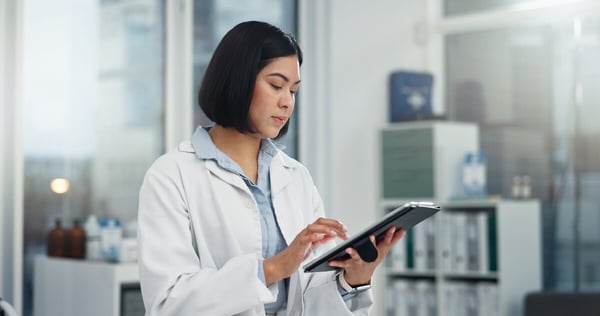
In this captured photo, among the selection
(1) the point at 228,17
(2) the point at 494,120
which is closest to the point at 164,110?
(1) the point at 228,17

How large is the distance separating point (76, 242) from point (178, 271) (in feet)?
7.41

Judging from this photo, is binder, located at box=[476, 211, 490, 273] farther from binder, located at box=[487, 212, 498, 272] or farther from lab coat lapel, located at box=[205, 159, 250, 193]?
lab coat lapel, located at box=[205, 159, 250, 193]

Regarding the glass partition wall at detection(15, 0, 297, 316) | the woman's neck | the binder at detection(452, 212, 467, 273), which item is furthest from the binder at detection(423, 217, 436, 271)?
the woman's neck

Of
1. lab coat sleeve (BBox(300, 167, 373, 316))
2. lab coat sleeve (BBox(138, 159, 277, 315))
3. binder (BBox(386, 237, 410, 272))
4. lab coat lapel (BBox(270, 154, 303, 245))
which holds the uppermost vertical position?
lab coat lapel (BBox(270, 154, 303, 245))

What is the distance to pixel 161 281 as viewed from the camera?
1.74 metres

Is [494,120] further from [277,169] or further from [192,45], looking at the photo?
[277,169]

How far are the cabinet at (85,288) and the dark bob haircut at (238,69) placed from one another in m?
1.90

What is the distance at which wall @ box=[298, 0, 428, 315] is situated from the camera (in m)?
4.98

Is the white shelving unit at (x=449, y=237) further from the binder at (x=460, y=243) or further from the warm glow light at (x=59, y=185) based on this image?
the warm glow light at (x=59, y=185)

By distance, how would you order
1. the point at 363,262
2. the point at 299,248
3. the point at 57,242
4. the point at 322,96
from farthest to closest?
1. the point at 322,96
2. the point at 57,242
3. the point at 363,262
4. the point at 299,248

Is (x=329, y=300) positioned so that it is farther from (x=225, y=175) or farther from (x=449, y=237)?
(x=449, y=237)

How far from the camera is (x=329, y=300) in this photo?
1.92m

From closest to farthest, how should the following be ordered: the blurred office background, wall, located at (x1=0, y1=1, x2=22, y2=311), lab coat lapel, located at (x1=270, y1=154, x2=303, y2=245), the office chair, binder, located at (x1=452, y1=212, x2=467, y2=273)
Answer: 1. lab coat lapel, located at (x1=270, y1=154, x2=303, y2=245)
2. wall, located at (x1=0, y1=1, x2=22, y2=311)
3. the blurred office background
4. the office chair
5. binder, located at (x1=452, y1=212, x2=467, y2=273)

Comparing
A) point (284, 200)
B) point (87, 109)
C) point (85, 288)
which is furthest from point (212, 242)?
point (87, 109)
